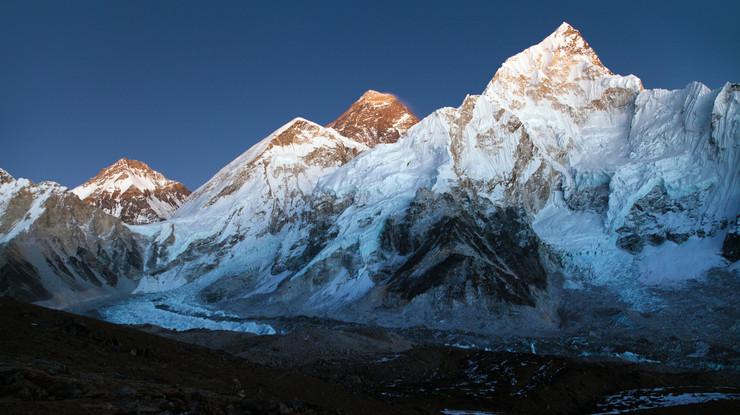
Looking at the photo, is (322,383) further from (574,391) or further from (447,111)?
(447,111)

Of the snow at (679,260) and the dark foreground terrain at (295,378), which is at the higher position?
the snow at (679,260)

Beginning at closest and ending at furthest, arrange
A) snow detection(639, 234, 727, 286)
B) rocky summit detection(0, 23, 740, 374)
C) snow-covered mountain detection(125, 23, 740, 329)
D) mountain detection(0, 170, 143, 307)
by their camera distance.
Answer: rocky summit detection(0, 23, 740, 374)
snow detection(639, 234, 727, 286)
snow-covered mountain detection(125, 23, 740, 329)
mountain detection(0, 170, 143, 307)

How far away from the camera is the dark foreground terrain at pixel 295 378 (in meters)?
23.0

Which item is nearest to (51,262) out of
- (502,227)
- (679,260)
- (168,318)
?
(168,318)

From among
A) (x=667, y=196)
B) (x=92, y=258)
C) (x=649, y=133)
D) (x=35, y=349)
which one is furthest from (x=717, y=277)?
(x=92, y=258)

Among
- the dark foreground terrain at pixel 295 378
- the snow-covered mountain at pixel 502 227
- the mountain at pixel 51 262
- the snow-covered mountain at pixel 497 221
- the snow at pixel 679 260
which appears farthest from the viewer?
the mountain at pixel 51 262

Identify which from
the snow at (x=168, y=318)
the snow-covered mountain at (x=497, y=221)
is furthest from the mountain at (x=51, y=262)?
the snow at (x=168, y=318)

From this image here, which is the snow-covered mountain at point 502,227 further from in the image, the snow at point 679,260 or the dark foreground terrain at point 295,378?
the dark foreground terrain at point 295,378

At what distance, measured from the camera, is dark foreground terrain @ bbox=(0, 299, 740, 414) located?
2303 cm

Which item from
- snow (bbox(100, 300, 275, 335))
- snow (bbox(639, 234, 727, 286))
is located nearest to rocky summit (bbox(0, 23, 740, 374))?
snow (bbox(639, 234, 727, 286))

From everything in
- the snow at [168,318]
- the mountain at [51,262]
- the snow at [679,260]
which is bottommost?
the snow at [679,260]

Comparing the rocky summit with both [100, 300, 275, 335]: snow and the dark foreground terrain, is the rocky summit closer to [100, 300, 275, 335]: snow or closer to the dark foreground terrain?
[100, 300, 275, 335]: snow

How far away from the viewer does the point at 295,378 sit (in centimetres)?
3659

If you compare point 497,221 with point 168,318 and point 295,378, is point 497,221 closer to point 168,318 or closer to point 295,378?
point 168,318
